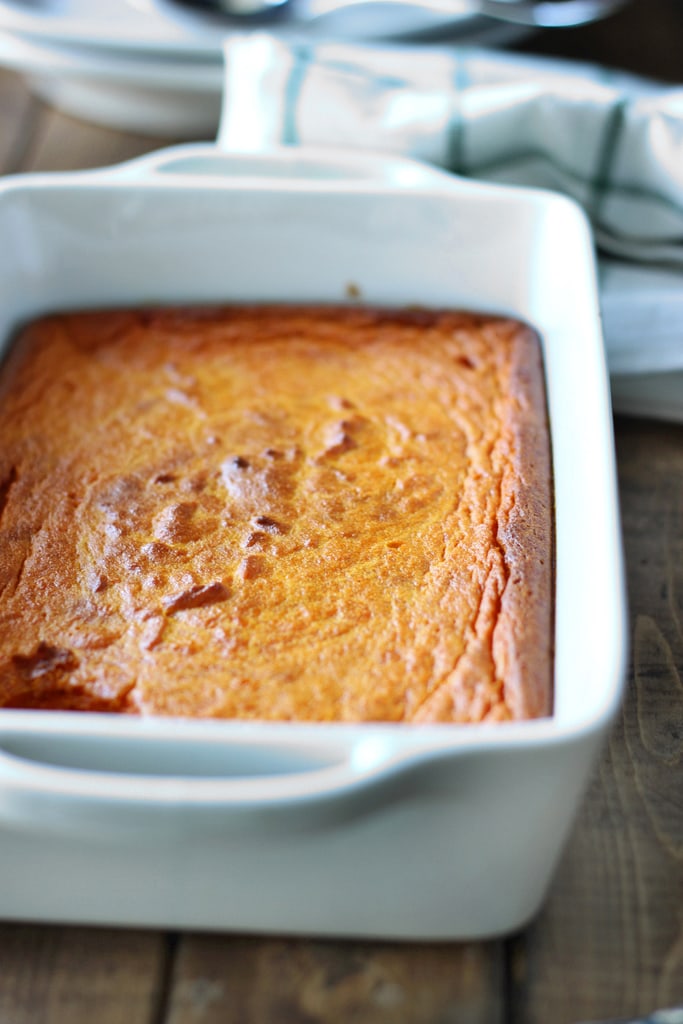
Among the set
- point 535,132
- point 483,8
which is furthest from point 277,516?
point 483,8

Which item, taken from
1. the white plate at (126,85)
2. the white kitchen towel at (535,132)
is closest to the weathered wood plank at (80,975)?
the white kitchen towel at (535,132)

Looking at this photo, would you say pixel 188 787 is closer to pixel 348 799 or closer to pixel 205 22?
pixel 348 799

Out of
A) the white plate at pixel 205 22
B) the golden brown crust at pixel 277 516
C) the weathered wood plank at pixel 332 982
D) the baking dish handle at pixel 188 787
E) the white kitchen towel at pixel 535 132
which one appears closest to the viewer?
the baking dish handle at pixel 188 787

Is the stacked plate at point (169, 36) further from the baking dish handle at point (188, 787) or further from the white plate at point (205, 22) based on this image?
the baking dish handle at point (188, 787)

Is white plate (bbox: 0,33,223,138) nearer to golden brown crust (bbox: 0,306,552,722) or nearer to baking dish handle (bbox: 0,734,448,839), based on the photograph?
golden brown crust (bbox: 0,306,552,722)

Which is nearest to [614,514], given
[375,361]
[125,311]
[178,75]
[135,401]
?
[375,361]

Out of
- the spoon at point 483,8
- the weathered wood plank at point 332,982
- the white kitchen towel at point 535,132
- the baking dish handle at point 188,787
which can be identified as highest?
the spoon at point 483,8

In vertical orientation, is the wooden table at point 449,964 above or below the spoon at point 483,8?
below
